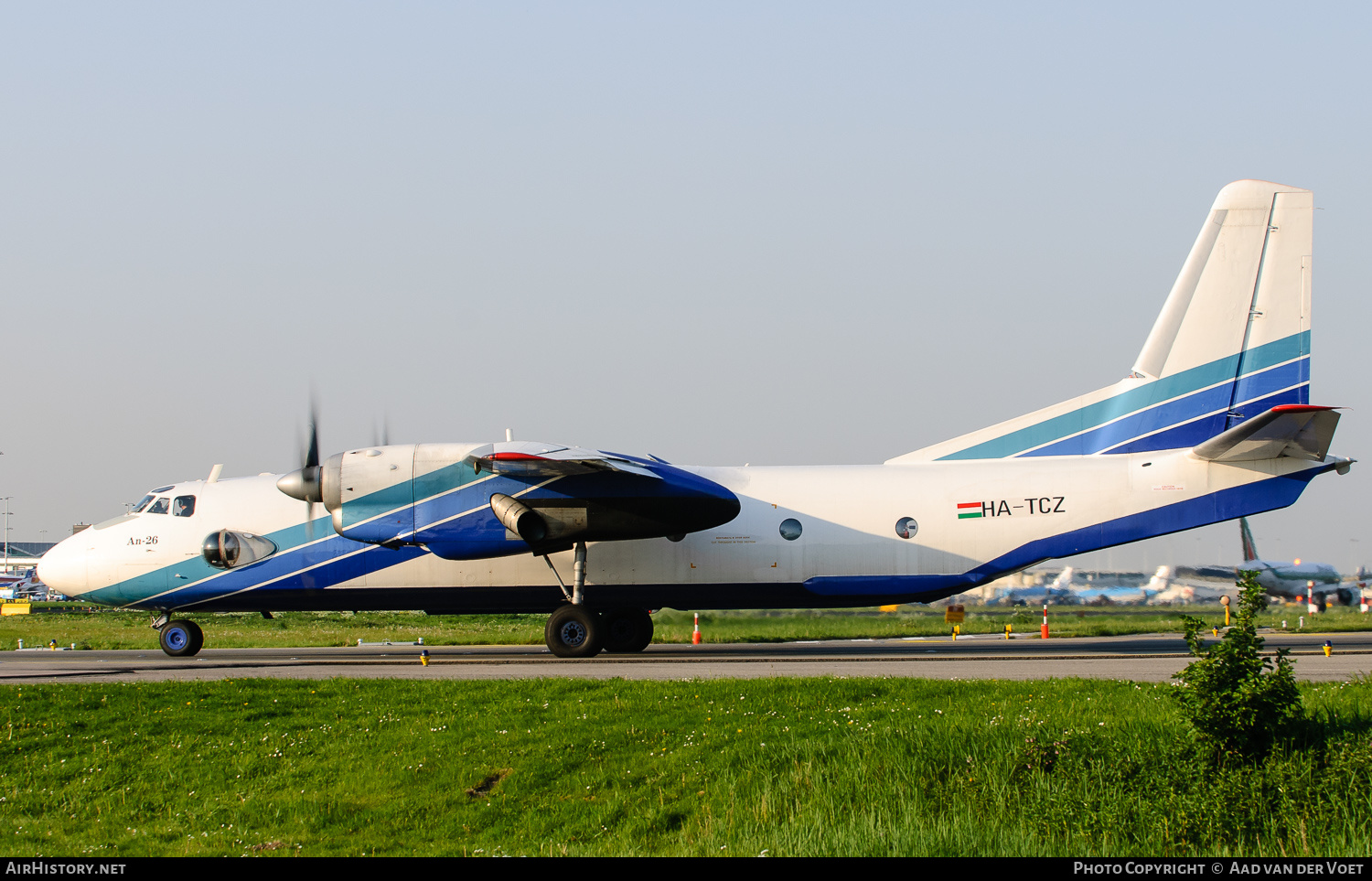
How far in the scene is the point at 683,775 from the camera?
32.9 feet

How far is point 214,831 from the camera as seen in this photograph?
30.1ft

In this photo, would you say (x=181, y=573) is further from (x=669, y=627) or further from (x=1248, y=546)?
(x=1248, y=546)

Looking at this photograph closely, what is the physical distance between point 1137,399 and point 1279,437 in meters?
2.71

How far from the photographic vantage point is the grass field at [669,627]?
25438 millimetres

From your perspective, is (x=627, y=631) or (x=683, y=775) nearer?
(x=683, y=775)

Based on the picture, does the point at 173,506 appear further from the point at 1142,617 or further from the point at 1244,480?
the point at 1142,617

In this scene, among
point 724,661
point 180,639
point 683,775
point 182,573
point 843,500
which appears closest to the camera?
point 683,775

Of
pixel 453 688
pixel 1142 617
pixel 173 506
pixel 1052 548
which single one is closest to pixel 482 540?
pixel 453 688

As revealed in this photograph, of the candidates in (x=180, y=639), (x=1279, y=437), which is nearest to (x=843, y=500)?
(x=1279, y=437)

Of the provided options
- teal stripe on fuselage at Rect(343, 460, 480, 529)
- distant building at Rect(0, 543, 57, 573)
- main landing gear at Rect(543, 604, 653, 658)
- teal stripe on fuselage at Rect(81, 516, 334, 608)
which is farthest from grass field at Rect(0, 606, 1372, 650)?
distant building at Rect(0, 543, 57, 573)

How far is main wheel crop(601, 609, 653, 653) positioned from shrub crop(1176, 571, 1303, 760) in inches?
553

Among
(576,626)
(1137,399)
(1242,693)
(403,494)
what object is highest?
(1137,399)

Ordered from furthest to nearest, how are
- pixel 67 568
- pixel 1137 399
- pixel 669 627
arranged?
pixel 669 627 → pixel 67 568 → pixel 1137 399

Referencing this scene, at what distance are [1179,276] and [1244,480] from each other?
164 inches
